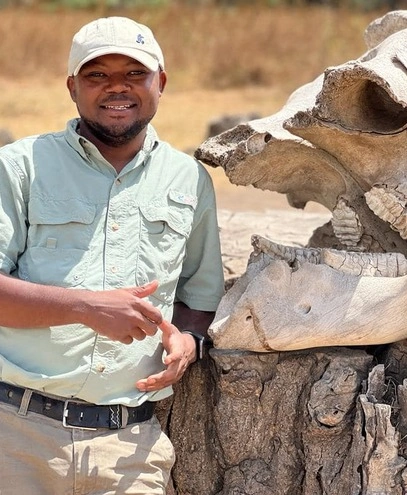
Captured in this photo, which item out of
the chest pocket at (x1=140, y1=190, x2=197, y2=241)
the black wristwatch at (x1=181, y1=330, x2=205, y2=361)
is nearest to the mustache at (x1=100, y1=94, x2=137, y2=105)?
the chest pocket at (x1=140, y1=190, x2=197, y2=241)

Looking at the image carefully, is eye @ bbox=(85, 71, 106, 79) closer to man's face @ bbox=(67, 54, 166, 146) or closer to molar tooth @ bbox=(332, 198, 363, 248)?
man's face @ bbox=(67, 54, 166, 146)

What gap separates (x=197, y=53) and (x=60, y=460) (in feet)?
42.9

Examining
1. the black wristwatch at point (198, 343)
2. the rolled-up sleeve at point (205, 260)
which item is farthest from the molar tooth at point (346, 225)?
the black wristwatch at point (198, 343)

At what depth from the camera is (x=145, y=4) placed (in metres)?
18.3

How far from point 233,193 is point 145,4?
36.5 feet

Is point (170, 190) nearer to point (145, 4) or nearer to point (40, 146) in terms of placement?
point (40, 146)

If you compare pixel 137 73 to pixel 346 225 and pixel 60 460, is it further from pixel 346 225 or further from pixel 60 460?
pixel 60 460

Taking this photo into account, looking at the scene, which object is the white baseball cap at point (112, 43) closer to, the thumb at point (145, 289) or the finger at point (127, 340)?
the thumb at point (145, 289)

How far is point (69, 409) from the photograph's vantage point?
271cm

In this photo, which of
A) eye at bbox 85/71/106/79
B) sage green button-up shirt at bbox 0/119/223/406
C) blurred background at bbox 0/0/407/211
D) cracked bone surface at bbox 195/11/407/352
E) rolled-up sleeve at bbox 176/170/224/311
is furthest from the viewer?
blurred background at bbox 0/0/407/211

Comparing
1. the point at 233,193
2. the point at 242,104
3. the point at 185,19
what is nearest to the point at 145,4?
the point at 185,19

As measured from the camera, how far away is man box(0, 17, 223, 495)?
265 cm

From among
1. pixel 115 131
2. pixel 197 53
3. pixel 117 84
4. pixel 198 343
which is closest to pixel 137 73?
pixel 117 84

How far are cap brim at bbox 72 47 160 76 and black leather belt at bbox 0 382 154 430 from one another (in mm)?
894
